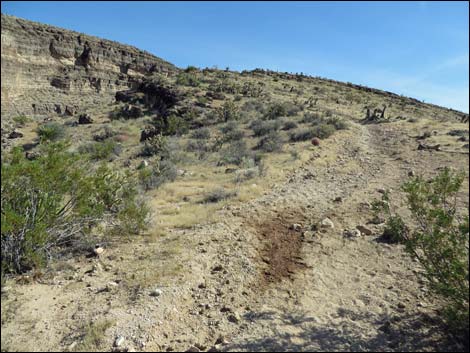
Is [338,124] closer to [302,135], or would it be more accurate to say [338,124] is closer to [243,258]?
[302,135]

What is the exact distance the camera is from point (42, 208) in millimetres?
5027

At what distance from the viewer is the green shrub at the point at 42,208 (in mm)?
4637

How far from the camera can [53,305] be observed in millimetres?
4305

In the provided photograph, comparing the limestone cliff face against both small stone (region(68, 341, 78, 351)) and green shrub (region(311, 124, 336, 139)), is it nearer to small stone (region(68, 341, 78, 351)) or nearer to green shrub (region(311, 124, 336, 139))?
green shrub (region(311, 124, 336, 139))

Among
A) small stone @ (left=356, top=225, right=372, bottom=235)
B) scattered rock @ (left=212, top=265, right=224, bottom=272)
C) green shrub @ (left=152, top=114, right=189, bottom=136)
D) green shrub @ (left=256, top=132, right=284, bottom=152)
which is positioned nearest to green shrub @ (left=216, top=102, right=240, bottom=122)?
green shrub @ (left=152, top=114, right=189, bottom=136)

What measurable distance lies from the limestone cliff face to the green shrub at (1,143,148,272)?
81.1 feet

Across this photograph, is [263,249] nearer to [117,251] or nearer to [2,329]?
[117,251]

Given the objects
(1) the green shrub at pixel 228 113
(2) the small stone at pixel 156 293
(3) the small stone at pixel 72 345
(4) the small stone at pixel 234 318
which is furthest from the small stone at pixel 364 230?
(1) the green shrub at pixel 228 113

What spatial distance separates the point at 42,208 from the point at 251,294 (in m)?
3.47

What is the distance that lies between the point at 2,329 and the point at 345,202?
718cm

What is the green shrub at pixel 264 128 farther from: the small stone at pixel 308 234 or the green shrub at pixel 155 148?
the small stone at pixel 308 234

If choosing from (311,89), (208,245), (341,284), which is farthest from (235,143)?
(311,89)

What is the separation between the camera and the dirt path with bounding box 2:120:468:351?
153 inches

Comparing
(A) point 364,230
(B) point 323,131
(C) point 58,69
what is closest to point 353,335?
(A) point 364,230
